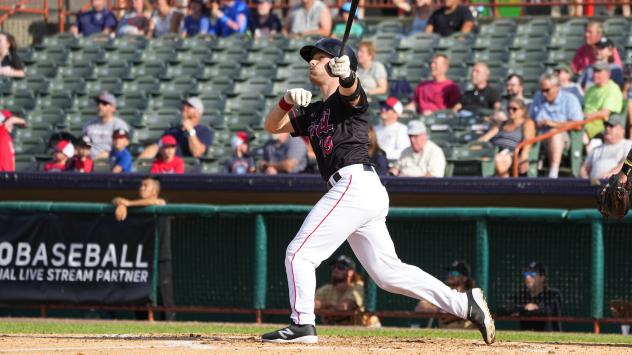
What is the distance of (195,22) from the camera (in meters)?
16.9

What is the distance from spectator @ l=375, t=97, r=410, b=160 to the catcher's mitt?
515 centimetres

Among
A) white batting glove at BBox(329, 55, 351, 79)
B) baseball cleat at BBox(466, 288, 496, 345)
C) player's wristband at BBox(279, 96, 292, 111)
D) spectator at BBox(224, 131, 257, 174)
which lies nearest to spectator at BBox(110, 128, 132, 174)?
spectator at BBox(224, 131, 257, 174)

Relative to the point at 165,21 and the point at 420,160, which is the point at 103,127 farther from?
the point at 420,160

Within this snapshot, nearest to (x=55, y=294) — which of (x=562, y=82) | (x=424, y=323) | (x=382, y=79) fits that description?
(x=424, y=323)

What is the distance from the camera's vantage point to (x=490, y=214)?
34.7 ft

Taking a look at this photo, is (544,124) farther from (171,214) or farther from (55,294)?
(55,294)

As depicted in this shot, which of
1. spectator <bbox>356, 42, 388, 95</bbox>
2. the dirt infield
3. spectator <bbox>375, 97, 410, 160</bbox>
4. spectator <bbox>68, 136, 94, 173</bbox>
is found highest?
spectator <bbox>356, 42, 388, 95</bbox>

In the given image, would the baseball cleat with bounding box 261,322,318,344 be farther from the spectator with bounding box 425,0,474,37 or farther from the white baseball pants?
the spectator with bounding box 425,0,474,37

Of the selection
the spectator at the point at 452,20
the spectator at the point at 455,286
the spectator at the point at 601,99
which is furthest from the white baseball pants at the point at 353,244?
the spectator at the point at 452,20

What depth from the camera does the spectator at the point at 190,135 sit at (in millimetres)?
13375

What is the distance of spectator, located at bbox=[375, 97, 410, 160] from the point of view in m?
12.5

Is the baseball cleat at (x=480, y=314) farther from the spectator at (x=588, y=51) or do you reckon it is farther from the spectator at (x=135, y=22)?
the spectator at (x=135, y=22)

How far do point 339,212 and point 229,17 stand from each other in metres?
10.1

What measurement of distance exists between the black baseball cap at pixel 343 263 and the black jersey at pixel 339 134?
12.3 ft
